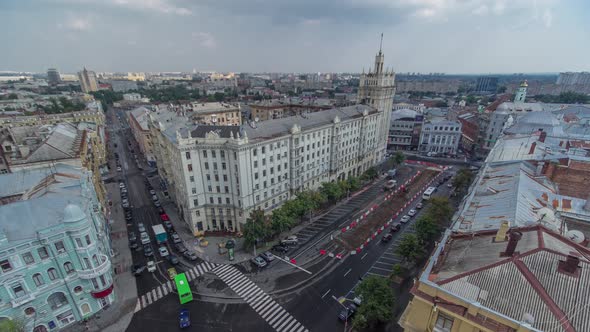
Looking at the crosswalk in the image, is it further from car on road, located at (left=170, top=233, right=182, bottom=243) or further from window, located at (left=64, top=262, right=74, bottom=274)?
window, located at (left=64, top=262, right=74, bottom=274)

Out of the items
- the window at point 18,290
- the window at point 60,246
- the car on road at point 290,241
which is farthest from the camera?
the car on road at point 290,241

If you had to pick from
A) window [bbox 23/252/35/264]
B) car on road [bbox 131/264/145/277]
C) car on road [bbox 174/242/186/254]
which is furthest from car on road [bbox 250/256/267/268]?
window [bbox 23/252/35/264]

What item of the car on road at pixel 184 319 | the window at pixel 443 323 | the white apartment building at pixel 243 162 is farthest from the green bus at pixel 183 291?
the window at pixel 443 323

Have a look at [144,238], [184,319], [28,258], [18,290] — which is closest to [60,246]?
[28,258]

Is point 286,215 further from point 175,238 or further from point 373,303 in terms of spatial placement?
point 373,303

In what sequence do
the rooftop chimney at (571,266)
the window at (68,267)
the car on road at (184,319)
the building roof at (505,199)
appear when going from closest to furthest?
1. the rooftop chimney at (571,266)
2. the building roof at (505,199)
3. the window at (68,267)
4. the car on road at (184,319)

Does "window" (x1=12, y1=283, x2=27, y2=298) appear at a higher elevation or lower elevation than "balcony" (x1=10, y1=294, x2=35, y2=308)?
higher

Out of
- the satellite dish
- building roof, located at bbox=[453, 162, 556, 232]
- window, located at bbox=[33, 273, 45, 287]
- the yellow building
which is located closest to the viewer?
the yellow building

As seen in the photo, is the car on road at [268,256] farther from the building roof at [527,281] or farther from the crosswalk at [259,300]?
the building roof at [527,281]
